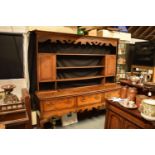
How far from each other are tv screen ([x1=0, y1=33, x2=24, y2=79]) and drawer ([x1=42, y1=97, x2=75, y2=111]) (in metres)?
0.65

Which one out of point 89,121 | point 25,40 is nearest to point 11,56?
point 25,40

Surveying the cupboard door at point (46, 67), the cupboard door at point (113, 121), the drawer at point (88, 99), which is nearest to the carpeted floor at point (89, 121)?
the drawer at point (88, 99)

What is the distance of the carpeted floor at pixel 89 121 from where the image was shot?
9.03ft

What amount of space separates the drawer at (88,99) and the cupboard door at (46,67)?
0.61 meters

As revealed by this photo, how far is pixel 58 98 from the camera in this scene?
235cm

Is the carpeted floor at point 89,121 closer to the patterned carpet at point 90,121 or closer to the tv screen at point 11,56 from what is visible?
the patterned carpet at point 90,121

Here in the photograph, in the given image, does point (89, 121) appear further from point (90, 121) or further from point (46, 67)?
point (46, 67)

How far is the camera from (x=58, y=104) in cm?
236

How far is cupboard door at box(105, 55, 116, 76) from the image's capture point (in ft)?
10.2

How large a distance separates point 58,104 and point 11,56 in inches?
42.2

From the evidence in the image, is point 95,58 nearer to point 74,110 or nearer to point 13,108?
point 74,110

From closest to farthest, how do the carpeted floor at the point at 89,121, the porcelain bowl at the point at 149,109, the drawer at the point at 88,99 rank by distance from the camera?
1. the porcelain bowl at the point at 149,109
2. the drawer at the point at 88,99
3. the carpeted floor at the point at 89,121

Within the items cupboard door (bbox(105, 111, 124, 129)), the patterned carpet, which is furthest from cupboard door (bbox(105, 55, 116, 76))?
cupboard door (bbox(105, 111, 124, 129))
